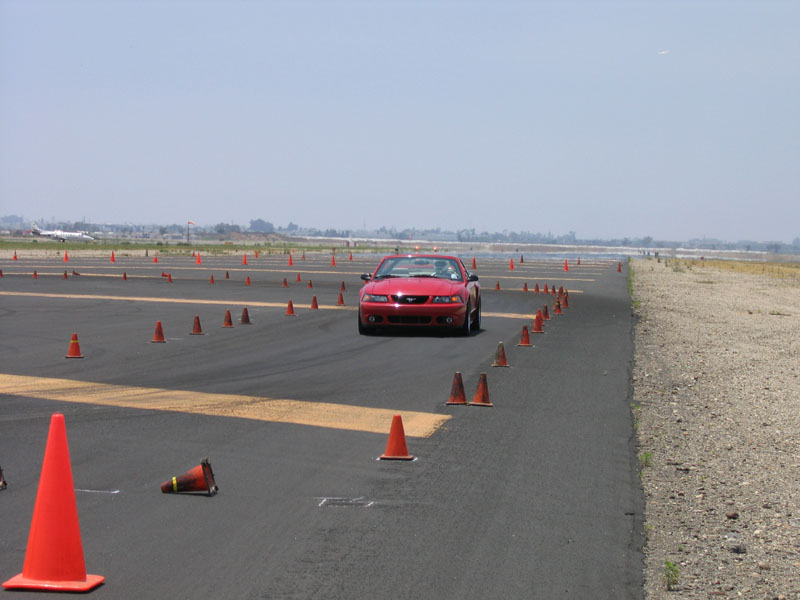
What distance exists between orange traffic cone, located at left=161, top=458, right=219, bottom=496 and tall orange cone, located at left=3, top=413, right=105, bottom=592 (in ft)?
6.03

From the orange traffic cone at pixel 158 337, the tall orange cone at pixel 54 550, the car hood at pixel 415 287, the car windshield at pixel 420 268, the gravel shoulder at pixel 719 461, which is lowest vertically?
the gravel shoulder at pixel 719 461

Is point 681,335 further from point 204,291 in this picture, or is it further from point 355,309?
point 204,291

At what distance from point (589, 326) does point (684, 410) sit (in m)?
10.6

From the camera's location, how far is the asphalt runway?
553 cm

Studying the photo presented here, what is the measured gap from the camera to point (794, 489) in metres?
8.16

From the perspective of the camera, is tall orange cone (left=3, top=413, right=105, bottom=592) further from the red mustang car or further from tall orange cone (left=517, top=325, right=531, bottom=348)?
the red mustang car

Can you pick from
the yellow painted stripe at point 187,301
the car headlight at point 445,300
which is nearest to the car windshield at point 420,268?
the car headlight at point 445,300

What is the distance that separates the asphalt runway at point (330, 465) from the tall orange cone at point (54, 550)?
0.17 metres

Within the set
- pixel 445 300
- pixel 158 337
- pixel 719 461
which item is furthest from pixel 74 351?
pixel 719 461

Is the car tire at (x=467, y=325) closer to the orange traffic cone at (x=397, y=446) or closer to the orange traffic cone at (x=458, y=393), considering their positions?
the orange traffic cone at (x=458, y=393)

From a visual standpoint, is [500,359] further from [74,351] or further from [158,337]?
[74,351]

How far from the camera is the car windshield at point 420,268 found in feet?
64.4

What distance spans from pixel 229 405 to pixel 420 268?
946cm

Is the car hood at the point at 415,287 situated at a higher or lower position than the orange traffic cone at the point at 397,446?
higher
